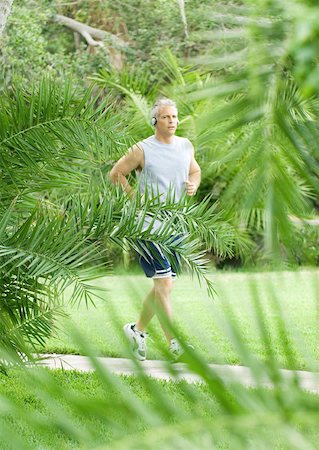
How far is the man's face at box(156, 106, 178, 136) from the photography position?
15.6 ft

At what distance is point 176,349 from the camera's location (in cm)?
27

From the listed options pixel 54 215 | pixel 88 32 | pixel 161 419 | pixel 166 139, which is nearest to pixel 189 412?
pixel 161 419

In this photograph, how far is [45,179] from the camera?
3.87 meters

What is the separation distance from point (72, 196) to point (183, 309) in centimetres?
351

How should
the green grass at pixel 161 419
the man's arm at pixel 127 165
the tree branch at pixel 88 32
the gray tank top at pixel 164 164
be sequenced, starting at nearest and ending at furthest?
the green grass at pixel 161 419
the man's arm at pixel 127 165
the gray tank top at pixel 164 164
the tree branch at pixel 88 32

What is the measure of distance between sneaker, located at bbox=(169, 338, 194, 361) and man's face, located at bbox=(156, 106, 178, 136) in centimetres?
446

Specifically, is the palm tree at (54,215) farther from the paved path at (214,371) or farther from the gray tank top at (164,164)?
the paved path at (214,371)

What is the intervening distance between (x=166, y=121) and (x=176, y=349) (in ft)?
14.9

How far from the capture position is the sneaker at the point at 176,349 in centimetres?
27

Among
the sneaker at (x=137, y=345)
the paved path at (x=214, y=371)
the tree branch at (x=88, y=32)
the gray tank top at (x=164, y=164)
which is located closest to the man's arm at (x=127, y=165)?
the gray tank top at (x=164, y=164)

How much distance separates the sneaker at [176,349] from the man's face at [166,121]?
446 centimetres

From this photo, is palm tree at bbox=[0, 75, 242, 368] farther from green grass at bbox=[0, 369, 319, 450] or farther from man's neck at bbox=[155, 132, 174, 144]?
green grass at bbox=[0, 369, 319, 450]

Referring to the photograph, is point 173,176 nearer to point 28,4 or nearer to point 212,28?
point 212,28

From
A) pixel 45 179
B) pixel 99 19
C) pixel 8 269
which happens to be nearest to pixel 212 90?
pixel 8 269
